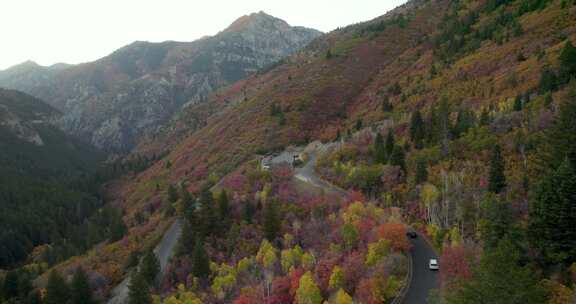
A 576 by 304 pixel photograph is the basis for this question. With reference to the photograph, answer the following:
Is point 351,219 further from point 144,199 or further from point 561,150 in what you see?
point 144,199

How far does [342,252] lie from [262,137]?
61.4 metres

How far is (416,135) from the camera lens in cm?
5522

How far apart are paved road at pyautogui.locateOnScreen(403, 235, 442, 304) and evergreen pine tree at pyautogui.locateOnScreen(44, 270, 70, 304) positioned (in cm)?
4538

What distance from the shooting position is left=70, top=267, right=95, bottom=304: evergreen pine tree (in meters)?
50.8

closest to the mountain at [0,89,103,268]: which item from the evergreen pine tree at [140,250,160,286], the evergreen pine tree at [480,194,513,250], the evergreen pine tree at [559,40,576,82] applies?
the evergreen pine tree at [140,250,160,286]

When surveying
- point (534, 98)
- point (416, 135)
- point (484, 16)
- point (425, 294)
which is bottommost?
point (425, 294)

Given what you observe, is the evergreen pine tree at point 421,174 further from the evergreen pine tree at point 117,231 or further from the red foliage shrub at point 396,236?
the evergreen pine tree at point 117,231

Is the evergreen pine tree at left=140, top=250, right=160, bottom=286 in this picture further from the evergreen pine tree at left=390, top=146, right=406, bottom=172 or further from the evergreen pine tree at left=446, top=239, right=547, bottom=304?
the evergreen pine tree at left=446, top=239, right=547, bottom=304

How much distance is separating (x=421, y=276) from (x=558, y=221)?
10448 millimetres

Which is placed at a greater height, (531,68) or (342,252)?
(531,68)

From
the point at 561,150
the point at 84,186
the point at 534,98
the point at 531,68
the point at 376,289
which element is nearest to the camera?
the point at 376,289

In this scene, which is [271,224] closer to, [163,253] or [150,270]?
[150,270]

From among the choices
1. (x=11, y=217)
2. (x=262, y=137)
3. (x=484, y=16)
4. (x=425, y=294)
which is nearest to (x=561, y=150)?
(x=425, y=294)

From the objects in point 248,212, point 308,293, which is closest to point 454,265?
point 308,293
